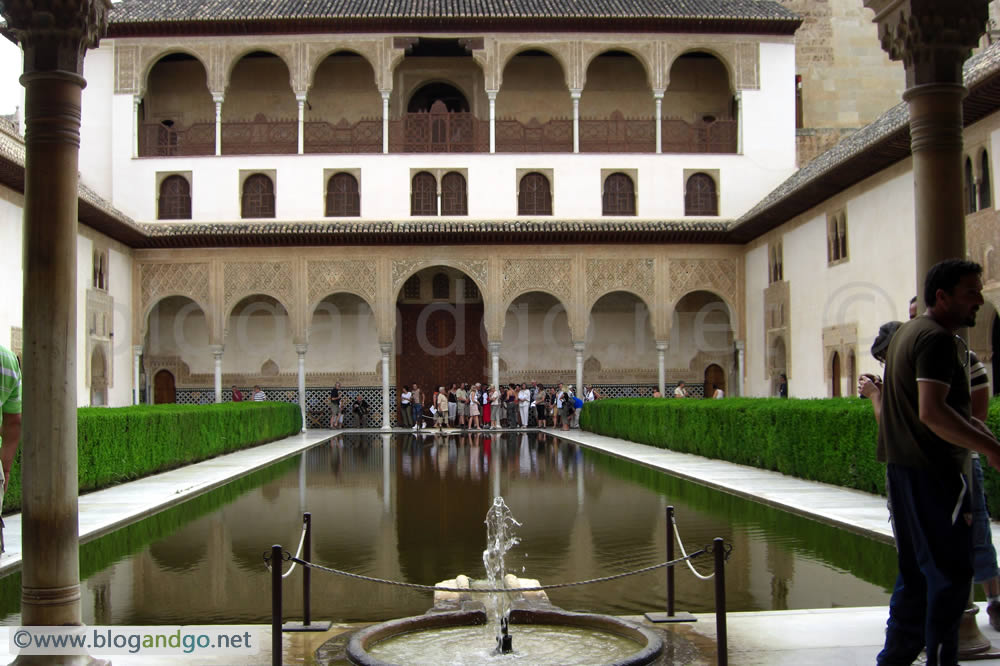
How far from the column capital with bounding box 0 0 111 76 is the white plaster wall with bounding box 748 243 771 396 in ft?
76.2

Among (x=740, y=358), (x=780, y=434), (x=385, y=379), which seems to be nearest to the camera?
(x=780, y=434)

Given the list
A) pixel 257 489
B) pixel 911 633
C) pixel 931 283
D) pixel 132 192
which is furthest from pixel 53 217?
pixel 132 192

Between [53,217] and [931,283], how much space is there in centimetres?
361

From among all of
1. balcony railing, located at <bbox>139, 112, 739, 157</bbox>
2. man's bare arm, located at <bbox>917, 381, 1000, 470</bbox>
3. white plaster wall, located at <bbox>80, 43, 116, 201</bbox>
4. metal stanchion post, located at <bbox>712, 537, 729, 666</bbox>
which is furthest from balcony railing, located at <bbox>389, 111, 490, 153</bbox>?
man's bare arm, located at <bbox>917, 381, 1000, 470</bbox>

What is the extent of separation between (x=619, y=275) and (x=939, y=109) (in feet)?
75.4

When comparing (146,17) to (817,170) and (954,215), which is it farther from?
(954,215)

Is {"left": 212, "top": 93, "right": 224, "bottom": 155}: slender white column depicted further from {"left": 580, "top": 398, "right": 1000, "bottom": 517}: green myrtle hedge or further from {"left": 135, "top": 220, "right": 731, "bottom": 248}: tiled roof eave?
{"left": 580, "top": 398, "right": 1000, "bottom": 517}: green myrtle hedge

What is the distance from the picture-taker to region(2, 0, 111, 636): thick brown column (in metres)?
4.39

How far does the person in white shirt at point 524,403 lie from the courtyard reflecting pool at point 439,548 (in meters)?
13.9

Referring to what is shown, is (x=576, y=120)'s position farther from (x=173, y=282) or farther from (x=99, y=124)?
(x=99, y=124)

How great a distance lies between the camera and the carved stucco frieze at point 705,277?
27922mm

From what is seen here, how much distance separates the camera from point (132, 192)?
27.9 meters

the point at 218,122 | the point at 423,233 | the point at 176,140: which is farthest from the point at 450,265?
the point at 176,140

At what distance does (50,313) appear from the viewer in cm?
441
